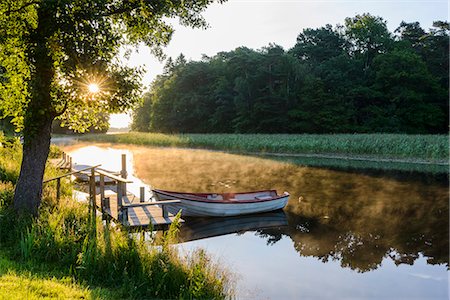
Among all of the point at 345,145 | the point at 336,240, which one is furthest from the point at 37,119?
the point at 345,145

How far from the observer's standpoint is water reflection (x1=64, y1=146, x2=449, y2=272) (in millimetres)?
13031

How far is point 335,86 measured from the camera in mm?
66812

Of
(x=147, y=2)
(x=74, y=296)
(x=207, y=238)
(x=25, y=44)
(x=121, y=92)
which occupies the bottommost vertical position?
(x=207, y=238)

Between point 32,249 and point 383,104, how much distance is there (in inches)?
2623

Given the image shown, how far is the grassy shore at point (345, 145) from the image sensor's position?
36.7 m

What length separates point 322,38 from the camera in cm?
7775

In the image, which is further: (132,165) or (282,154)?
(282,154)

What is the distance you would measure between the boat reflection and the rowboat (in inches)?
9.5

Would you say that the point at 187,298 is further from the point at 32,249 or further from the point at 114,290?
the point at 32,249

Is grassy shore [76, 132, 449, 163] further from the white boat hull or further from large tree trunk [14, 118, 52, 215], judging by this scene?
large tree trunk [14, 118, 52, 215]

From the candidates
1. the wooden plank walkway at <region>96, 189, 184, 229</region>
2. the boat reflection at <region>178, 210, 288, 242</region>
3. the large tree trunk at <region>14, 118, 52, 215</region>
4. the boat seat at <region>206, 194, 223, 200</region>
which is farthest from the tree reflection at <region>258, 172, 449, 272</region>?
the large tree trunk at <region>14, 118, 52, 215</region>

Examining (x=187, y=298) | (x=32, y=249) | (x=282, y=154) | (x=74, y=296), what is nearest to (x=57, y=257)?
(x=32, y=249)

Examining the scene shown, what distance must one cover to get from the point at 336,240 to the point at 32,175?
9667mm

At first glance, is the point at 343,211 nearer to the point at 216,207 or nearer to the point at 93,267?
the point at 216,207
